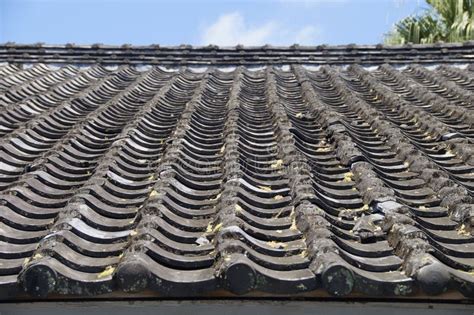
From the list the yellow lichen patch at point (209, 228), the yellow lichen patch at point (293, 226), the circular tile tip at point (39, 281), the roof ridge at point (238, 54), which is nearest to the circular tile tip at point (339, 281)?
the yellow lichen patch at point (293, 226)

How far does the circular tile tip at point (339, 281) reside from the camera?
2074 mm

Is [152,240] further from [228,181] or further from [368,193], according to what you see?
[368,193]

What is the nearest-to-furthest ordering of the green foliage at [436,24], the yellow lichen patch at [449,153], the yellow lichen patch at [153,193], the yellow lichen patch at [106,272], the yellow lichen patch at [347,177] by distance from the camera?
the yellow lichen patch at [106,272] < the yellow lichen patch at [153,193] < the yellow lichen patch at [347,177] < the yellow lichen patch at [449,153] < the green foliage at [436,24]

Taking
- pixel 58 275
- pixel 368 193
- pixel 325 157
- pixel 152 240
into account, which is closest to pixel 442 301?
pixel 368 193

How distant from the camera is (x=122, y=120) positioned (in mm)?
4742

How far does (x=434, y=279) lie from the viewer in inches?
81.2

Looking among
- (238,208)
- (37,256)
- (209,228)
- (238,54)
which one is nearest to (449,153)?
(238,208)

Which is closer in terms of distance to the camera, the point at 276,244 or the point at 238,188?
the point at 276,244

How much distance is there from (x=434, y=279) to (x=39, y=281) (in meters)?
1.34

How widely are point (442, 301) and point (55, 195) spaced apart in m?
1.92

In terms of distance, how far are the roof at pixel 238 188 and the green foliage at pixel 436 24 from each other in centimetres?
782

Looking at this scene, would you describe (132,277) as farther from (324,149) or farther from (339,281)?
(324,149)

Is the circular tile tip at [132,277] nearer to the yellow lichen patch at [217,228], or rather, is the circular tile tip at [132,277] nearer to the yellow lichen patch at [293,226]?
the yellow lichen patch at [217,228]

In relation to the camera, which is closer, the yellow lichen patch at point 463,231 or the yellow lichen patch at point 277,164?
the yellow lichen patch at point 463,231
